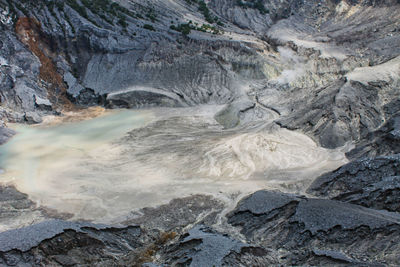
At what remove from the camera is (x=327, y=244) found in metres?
9.73

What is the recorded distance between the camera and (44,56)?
1182 inches

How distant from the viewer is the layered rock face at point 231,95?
9820mm

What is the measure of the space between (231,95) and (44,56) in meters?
14.7

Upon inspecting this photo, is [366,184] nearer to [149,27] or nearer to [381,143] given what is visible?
[381,143]

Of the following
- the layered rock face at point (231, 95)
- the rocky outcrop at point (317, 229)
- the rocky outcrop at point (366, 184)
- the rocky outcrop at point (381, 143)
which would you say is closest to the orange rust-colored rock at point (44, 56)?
the layered rock face at point (231, 95)

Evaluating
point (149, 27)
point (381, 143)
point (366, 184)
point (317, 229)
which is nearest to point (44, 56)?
point (149, 27)

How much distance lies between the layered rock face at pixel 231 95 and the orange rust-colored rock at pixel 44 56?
10 cm

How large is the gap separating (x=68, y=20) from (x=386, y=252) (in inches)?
1189

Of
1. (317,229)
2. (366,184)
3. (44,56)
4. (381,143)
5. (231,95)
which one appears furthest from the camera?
(44,56)

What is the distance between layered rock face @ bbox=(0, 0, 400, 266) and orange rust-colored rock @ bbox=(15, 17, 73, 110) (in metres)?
0.10

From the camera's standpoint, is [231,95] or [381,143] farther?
[231,95]

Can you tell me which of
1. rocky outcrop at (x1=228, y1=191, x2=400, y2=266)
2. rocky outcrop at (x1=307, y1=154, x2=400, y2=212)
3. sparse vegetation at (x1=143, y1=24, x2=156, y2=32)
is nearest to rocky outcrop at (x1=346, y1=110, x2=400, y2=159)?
rocky outcrop at (x1=307, y1=154, x2=400, y2=212)

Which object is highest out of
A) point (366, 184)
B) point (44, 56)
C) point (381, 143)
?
point (381, 143)

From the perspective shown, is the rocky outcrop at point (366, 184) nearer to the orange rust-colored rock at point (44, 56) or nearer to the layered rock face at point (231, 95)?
the layered rock face at point (231, 95)
